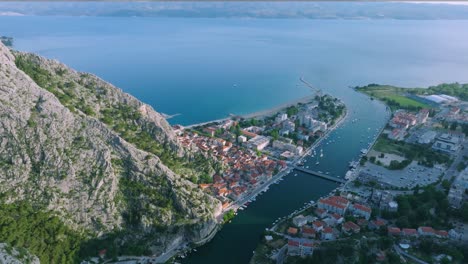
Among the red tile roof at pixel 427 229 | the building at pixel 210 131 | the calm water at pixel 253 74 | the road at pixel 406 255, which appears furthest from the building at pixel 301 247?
the building at pixel 210 131

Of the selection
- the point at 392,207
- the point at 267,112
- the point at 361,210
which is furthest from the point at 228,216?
the point at 267,112

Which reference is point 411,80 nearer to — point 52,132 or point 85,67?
point 85,67

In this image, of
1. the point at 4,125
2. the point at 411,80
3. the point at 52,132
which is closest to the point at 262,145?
the point at 52,132

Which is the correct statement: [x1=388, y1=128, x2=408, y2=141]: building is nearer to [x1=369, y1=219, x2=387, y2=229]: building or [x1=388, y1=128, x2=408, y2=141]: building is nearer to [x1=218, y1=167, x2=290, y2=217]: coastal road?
[x1=218, y1=167, x2=290, y2=217]: coastal road

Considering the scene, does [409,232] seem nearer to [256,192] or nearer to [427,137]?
[256,192]

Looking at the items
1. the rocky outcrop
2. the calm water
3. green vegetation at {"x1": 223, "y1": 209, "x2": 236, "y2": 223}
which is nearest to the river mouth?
the calm water

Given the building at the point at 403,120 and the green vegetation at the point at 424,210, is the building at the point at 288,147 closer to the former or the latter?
the green vegetation at the point at 424,210
